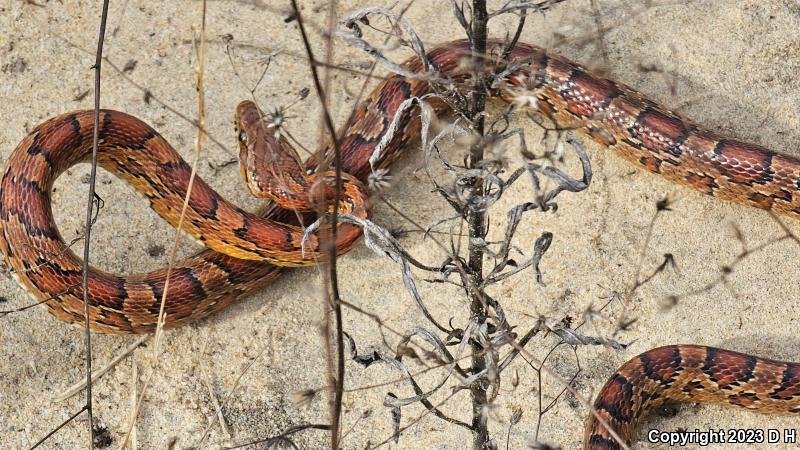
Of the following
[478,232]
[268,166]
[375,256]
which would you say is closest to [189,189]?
[268,166]

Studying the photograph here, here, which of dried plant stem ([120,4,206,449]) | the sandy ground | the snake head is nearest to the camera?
dried plant stem ([120,4,206,449])

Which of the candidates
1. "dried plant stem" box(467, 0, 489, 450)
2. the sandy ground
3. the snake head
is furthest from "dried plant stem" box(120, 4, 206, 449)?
"dried plant stem" box(467, 0, 489, 450)

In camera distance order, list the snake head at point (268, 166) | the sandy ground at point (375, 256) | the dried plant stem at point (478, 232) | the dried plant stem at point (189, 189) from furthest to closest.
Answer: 1. the snake head at point (268, 166)
2. the sandy ground at point (375, 256)
3. the dried plant stem at point (189, 189)
4. the dried plant stem at point (478, 232)

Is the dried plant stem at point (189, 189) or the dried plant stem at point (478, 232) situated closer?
the dried plant stem at point (478, 232)

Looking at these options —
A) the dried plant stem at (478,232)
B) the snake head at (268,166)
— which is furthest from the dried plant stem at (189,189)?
the dried plant stem at (478,232)

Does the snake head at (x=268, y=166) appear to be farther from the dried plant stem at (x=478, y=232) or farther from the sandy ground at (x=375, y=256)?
the dried plant stem at (x=478, y=232)

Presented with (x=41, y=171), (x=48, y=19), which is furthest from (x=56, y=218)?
(x=48, y=19)

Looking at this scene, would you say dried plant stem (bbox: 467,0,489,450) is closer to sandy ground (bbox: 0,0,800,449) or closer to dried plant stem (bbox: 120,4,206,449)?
sandy ground (bbox: 0,0,800,449)

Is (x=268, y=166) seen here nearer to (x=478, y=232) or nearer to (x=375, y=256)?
(x=375, y=256)
